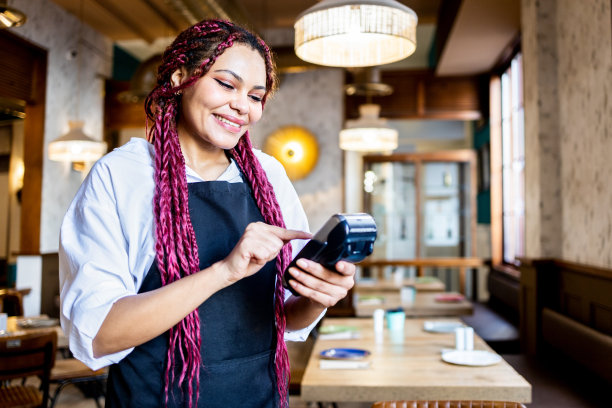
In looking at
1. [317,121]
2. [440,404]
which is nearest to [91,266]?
[440,404]

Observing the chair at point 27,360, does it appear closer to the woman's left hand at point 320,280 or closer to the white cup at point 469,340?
the white cup at point 469,340

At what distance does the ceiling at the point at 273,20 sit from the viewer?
4879mm

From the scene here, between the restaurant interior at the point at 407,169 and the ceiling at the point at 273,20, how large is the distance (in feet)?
0.10

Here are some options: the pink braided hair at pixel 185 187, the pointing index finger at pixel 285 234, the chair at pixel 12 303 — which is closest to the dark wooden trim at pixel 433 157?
the chair at pixel 12 303

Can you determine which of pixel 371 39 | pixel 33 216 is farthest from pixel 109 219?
pixel 33 216

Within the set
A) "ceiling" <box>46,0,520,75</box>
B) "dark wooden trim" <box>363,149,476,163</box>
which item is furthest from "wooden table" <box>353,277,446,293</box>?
"ceiling" <box>46,0,520,75</box>

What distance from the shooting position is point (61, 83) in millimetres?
6500

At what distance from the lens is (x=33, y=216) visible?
6129 millimetres

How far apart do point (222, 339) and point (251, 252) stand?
258 millimetres

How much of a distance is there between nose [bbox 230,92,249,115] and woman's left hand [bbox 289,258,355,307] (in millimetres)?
315

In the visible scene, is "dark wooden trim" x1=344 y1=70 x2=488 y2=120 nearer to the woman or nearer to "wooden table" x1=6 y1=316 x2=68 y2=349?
"wooden table" x1=6 y1=316 x2=68 y2=349

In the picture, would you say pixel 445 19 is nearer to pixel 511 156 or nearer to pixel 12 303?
pixel 511 156

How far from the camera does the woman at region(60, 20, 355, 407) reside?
2.91 feet

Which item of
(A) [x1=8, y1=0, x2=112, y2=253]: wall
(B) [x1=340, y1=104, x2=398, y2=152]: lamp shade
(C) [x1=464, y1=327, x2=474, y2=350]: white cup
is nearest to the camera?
(C) [x1=464, y1=327, x2=474, y2=350]: white cup
